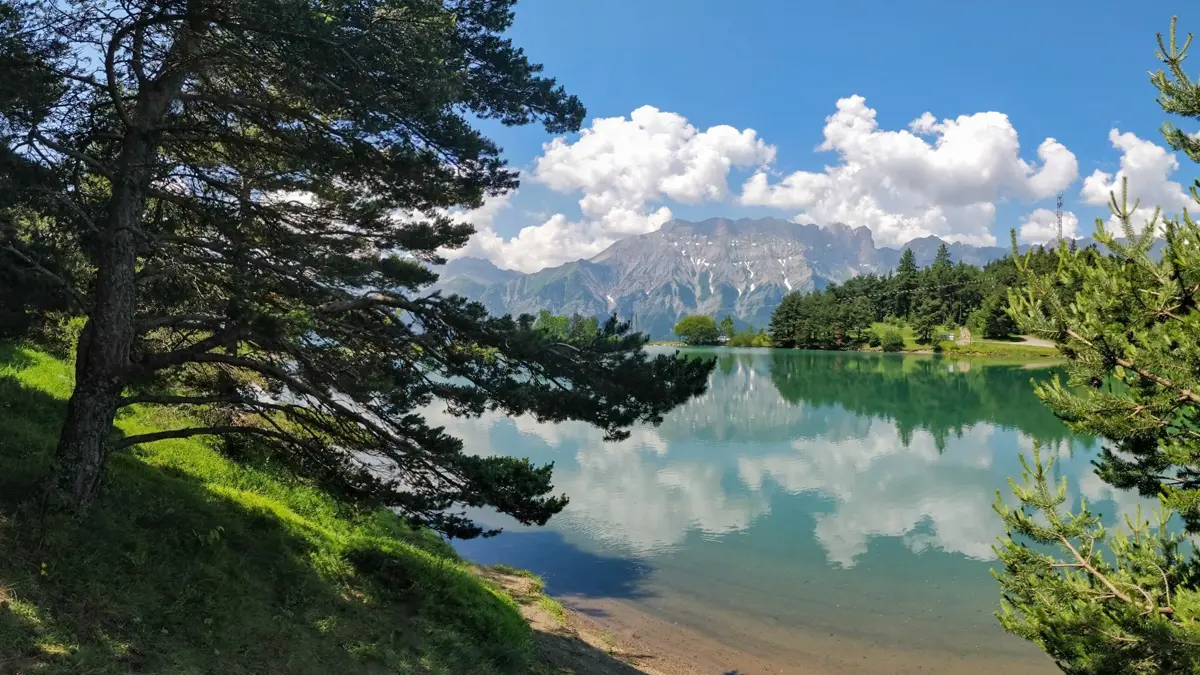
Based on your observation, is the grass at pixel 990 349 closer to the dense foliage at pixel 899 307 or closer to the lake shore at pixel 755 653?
the dense foliage at pixel 899 307

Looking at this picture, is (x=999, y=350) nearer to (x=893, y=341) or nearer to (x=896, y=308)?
(x=893, y=341)

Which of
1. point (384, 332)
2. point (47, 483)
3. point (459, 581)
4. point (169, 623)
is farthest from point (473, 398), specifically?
point (459, 581)

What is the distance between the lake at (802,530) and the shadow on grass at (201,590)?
5.23 m

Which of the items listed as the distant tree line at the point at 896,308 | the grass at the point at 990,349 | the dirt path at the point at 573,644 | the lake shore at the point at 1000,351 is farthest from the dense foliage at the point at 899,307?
the dirt path at the point at 573,644

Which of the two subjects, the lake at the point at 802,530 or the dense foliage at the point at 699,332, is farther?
the dense foliage at the point at 699,332

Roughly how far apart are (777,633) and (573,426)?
90.5 ft

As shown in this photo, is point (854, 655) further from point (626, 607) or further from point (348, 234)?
point (348, 234)

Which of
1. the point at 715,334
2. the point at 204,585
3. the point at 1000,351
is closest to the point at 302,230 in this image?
the point at 204,585

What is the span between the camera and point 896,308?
132 m

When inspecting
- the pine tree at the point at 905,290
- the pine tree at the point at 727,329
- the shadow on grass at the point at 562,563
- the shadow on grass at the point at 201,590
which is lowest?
the shadow on grass at the point at 562,563

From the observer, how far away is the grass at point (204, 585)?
5789 millimetres

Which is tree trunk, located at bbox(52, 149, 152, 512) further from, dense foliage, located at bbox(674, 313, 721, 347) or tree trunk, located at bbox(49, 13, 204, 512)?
dense foliage, located at bbox(674, 313, 721, 347)

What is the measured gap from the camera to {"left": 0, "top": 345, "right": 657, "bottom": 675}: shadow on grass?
576 cm

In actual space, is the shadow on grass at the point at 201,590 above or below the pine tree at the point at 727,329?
below
